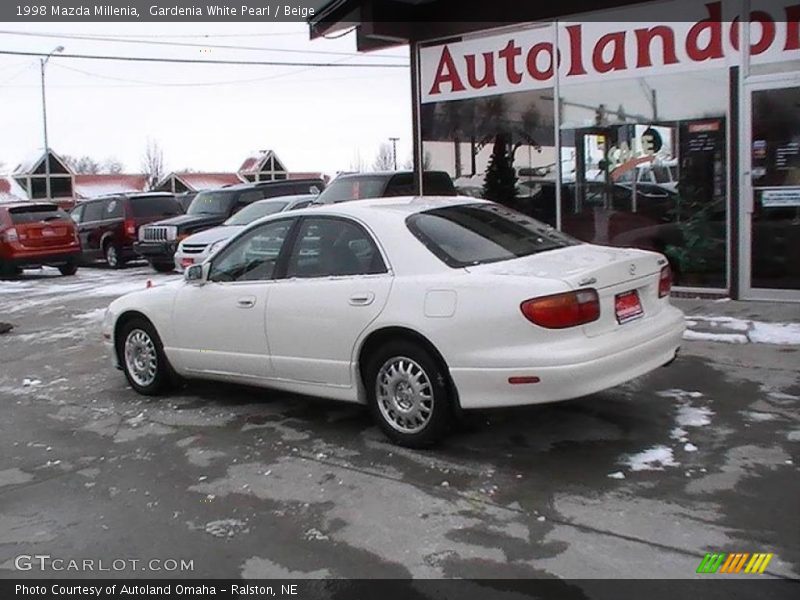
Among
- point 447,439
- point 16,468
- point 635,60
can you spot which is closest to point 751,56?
point 635,60

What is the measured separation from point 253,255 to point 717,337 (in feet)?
15.0

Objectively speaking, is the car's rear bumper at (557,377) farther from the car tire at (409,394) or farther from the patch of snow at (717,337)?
the patch of snow at (717,337)

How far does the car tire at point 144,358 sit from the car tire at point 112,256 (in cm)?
1349

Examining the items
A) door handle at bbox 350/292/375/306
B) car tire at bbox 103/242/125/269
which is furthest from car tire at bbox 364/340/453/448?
car tire at bbox 103/242/125/269

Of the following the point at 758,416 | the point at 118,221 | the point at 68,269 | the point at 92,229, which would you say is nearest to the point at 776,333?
the point at 758,416

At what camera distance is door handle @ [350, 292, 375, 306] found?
5.32 metres

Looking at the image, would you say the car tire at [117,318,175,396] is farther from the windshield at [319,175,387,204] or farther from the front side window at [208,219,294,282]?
the windshield at [319,175,387,204]

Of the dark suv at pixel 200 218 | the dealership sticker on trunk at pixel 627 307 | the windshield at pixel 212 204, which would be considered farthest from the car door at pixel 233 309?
the windshield at pixel 212 204

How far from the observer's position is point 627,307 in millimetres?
5105

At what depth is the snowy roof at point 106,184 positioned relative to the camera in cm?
6395

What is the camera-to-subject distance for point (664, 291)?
5566mm

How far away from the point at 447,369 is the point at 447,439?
0.69 m

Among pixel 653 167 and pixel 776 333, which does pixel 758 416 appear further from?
pixel 653 167

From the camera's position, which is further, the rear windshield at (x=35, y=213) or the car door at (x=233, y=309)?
the rear windshield at (x=35, y=213)
